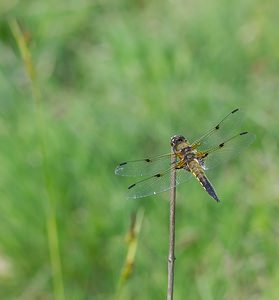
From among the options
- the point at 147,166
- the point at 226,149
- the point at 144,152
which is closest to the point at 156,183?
the point at 147,166

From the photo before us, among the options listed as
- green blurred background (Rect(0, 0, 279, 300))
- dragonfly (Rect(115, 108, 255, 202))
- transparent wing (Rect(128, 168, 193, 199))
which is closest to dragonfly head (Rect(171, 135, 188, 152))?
dragonfly (Rect(115, 108, 255, 202))

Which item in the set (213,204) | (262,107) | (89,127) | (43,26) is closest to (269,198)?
(213,204)

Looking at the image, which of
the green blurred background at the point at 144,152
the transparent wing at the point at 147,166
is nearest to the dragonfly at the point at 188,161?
the transparent wing at the point at 147,166

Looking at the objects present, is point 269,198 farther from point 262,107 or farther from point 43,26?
point 43,26

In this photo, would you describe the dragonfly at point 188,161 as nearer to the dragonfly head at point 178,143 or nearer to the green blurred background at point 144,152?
the dragonfly head at point 178,143

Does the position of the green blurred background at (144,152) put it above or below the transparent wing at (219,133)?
above
